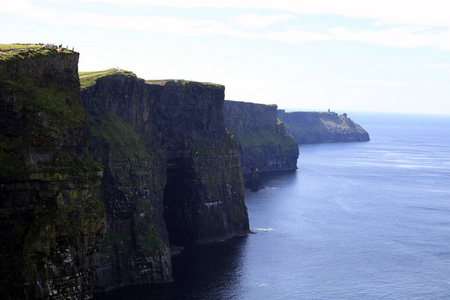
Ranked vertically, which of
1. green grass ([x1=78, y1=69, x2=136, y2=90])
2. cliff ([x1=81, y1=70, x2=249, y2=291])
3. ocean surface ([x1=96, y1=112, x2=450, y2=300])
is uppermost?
green grass ([x1=78, y1=69, x2=136, y2=90])

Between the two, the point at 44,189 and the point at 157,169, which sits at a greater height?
the point at 44,189

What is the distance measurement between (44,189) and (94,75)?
52.9m

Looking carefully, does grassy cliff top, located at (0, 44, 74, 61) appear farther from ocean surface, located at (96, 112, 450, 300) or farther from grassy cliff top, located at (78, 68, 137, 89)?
ocean surface, located at (96, 112, 450, 300)

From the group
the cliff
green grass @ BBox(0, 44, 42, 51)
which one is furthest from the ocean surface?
green grass @ BBox(0, 44, 42, 51)

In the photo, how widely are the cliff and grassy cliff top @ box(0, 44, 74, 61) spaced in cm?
2716

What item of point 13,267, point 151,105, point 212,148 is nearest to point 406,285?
point 212,148

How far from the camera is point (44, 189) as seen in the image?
8500cm

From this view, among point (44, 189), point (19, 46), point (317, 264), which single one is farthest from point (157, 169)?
point (44, 189)

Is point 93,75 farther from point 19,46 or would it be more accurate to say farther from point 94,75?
point 19,46

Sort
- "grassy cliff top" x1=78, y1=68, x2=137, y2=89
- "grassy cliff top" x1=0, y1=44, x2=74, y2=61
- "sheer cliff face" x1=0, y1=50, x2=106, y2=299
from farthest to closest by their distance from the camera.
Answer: "grassy cliff top" x1=78, y1=68, x2=137, y2=89, "grassy cliff top" x1=0, y1=44, x2=74, y2=61, "sheer cliff face" x1=0, y1=50, x2=106, y2=299

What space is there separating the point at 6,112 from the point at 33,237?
17.0 meters

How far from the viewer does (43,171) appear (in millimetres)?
85438

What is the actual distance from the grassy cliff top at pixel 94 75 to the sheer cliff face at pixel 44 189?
108 ft

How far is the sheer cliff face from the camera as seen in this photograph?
8219 centimetres
